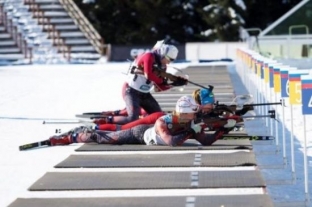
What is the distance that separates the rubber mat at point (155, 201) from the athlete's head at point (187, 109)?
3.47 metres

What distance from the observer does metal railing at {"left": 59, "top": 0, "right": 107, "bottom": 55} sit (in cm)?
4806

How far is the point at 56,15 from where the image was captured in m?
49.9

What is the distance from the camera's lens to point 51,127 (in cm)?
1490

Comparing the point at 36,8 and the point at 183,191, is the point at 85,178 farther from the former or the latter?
the point at 36,8

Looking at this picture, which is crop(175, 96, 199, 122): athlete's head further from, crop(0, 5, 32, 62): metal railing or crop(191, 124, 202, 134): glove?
crop(0, 5, 32, 62): metal railing

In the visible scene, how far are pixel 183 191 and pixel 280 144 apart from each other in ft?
15.9

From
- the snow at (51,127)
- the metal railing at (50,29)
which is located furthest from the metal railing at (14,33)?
the snow at (51,127)

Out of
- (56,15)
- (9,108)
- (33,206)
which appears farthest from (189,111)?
(56,15)

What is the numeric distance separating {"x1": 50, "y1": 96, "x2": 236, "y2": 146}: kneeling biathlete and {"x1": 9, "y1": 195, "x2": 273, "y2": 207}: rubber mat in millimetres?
3479

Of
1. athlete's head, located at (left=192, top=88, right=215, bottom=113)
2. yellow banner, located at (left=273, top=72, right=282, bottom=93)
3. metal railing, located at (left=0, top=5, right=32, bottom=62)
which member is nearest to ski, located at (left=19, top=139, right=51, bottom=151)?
athlete's head, located at (left=192, top=88, right=215, bottom=113)

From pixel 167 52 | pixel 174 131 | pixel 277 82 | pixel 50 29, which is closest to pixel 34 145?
pixel 174 131

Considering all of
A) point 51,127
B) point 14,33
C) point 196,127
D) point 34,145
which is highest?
point 14,33

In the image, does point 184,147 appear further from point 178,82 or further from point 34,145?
point 178,82

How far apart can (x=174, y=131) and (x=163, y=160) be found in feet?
4.22
